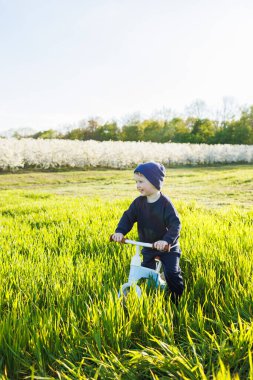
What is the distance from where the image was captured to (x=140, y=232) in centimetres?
310

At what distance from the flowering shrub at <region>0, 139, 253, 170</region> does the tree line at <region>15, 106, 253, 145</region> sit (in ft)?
32.2

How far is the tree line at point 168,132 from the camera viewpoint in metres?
53.9

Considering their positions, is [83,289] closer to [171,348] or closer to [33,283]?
[33,283]

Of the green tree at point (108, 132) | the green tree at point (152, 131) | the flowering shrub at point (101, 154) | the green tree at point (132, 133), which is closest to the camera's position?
the flowering shrub at point (101, 154)

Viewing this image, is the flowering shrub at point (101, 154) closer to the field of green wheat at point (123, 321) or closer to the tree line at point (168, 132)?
the tree line at point (168, 132)

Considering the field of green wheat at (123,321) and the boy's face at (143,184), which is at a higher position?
the boy's face at (143,184)

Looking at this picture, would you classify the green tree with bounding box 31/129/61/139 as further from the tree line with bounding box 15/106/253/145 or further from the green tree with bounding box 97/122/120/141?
the green tree with bounding box 97/122/120/141

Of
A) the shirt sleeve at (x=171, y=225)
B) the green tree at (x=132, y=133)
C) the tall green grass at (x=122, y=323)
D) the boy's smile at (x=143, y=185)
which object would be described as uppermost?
the green tree at (x=132, y=133)

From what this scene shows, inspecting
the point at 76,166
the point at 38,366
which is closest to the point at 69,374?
the point at 38,366

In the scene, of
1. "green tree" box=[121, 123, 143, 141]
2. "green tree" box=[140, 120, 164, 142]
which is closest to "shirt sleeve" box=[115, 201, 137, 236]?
"green tree" box=[121, 123, 143, 141]

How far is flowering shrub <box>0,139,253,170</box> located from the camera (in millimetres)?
27031

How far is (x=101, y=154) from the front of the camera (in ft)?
105

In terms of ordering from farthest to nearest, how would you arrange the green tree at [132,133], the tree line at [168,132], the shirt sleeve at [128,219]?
the green tree at [132,133]
the tree line at [168,132]
the shirt sleeve at [128,219]

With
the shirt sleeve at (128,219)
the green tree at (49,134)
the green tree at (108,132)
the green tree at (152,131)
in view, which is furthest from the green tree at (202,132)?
the shirt sleeve at (128,219)
